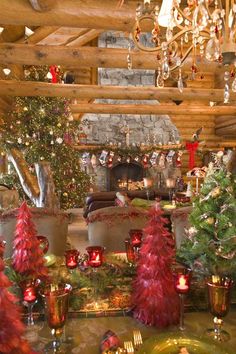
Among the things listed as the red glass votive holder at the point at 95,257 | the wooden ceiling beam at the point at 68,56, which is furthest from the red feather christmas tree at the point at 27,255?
the wooden ceiling beam at the point at 68,56

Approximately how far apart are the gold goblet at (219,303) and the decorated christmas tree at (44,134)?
17.8 ft

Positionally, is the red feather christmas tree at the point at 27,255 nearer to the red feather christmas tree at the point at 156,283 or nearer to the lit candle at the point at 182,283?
the red feather christmas tree at the point at 156,283

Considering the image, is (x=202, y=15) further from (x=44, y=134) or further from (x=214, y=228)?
(x=44, y=134)

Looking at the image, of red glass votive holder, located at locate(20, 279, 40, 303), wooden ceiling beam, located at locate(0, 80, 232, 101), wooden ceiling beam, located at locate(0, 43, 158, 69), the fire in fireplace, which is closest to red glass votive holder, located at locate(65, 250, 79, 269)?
red glass votive holder, located at locate(20, 279, 40, 303)

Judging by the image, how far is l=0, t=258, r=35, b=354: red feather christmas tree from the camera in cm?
78

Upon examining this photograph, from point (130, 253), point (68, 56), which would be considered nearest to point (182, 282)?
point (130, 253)

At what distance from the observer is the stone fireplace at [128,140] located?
31.6ft

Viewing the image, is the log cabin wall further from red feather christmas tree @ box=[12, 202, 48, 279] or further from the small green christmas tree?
red feather christmas tree @ box=[12, 202, 48, 279]

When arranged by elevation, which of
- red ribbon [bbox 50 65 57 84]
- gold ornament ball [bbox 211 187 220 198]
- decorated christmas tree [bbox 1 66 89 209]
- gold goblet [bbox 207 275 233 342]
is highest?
red ribbon [bbox 50 65 57 84]

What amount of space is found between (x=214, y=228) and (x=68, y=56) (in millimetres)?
3116

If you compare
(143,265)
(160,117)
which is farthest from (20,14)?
(160,117)

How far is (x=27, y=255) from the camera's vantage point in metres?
1.41

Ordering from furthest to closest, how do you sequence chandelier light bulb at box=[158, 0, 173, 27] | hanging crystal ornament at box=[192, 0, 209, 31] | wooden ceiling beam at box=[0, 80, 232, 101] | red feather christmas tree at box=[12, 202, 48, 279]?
wooden ceiling beam at box=[0, 80, 232, 101] → chandelier light bulb at box=[158, 0, 173, 27] → hanging crystal ornament at box=[192, 0, 209, 31] → red feather christmas tree at box=[12, 202, 48, 279]

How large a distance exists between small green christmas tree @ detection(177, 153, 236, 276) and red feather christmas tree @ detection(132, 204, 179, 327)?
290 mm
